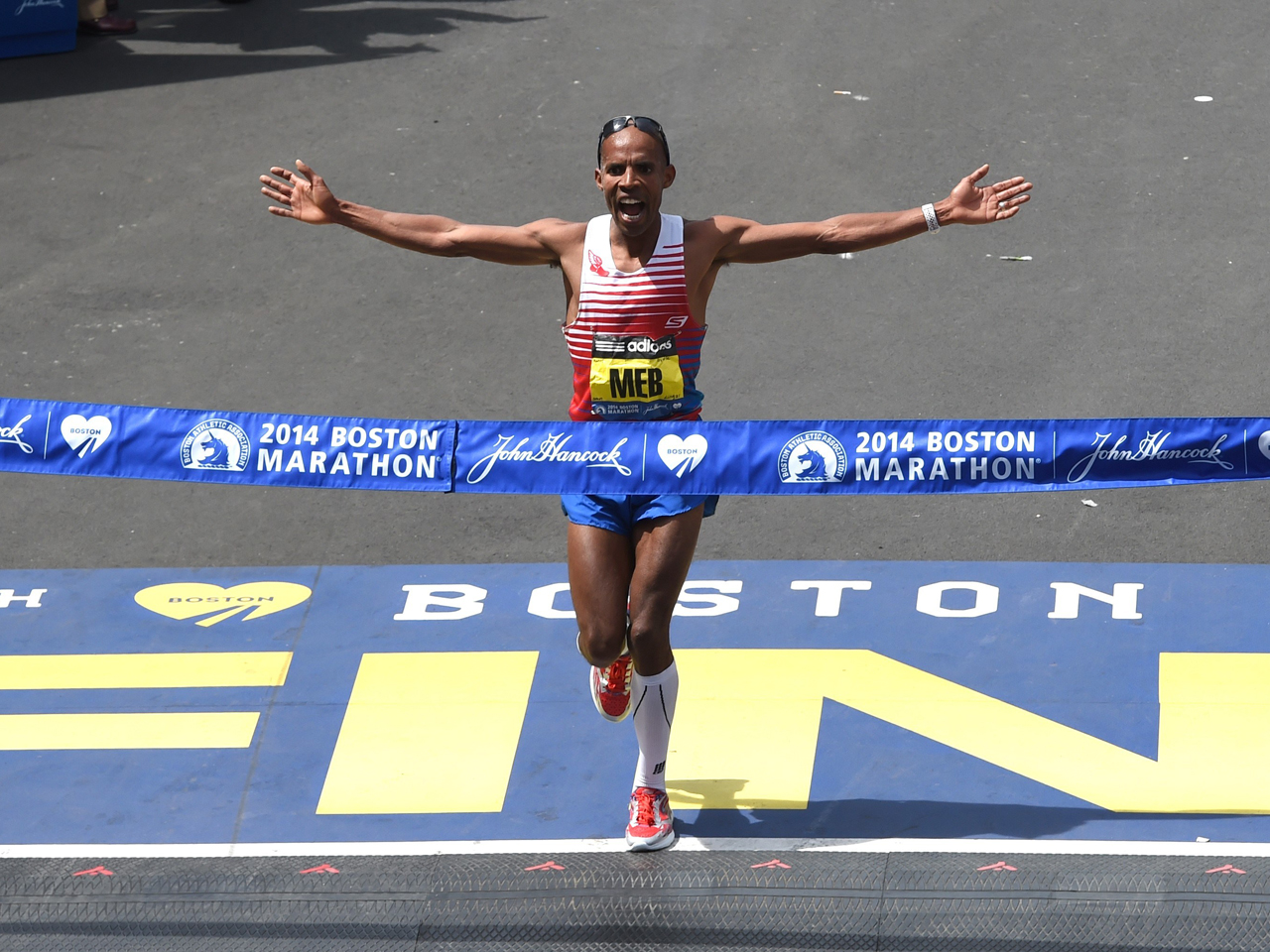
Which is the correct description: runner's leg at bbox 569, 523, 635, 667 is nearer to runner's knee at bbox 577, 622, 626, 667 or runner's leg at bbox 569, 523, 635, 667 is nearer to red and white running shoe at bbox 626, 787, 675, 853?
runner's knee at bbox 577, 622, 626, 667

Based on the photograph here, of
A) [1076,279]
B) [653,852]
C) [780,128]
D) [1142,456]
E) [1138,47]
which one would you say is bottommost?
[653,852]

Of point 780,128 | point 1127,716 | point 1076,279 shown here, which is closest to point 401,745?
point 1127,716

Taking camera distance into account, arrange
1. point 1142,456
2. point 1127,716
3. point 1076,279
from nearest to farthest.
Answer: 1. point 1142,456
2. point 1127,716
3. point 1076,279

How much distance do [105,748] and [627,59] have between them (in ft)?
28.5

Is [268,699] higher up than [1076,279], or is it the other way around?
[1076,279]

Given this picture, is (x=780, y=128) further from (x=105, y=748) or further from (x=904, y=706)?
(x=105, y=748)

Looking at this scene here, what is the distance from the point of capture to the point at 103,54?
1462cm

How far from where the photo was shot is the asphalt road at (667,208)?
8648 mm

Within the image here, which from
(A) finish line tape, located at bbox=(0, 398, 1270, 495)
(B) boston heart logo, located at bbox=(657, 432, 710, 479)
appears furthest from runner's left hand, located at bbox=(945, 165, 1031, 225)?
(B) boston heart logo, located at bbox=(657, 432, 710, 479)

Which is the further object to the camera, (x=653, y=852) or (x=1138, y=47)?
(x=1138, y=47)

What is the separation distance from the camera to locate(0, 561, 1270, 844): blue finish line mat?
632 cm

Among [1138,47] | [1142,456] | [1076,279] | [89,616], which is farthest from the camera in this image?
[1138,47]

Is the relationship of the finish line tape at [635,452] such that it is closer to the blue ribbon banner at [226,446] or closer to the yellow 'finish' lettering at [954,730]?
the blue ribbon banner at [226,446]

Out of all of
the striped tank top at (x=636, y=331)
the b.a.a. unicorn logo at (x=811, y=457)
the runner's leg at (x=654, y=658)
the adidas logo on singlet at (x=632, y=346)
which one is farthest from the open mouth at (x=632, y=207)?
the runner's leg at (x=654, y=658)
